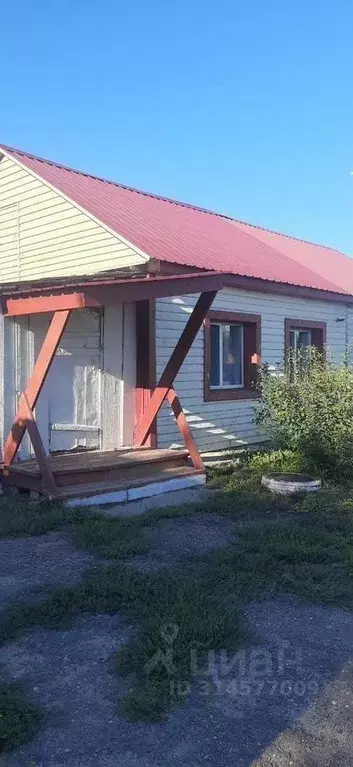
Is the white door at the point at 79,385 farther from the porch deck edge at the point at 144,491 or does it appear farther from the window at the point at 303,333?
the window at the point at 303,333

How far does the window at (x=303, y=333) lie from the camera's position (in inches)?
488

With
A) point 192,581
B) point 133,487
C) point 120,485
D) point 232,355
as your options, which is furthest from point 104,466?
point 232,355

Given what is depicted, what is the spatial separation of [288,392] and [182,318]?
1.98 metres

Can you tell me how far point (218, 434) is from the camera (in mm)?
10555

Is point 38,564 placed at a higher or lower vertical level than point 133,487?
lower

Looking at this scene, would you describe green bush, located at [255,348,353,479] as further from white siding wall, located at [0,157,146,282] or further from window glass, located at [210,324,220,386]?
white siding wall, located at [0,157,146,282]

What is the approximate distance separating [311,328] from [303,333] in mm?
211

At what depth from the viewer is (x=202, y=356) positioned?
10.1m

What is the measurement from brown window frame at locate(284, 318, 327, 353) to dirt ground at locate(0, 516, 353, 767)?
8273 mm

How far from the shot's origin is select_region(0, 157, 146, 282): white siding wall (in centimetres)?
906

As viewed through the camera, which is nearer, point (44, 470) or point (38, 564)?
point (38, 564)

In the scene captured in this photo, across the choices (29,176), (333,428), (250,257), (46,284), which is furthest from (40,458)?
(250,257)

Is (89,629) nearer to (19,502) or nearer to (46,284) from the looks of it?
(19,502)

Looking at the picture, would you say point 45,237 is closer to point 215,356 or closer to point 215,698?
point 215,356
